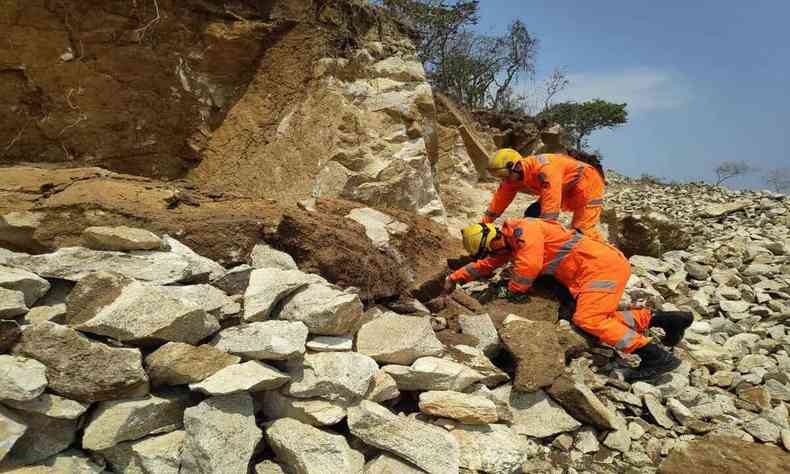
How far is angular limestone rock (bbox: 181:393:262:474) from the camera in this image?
80.8 inches

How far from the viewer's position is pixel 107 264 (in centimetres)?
255

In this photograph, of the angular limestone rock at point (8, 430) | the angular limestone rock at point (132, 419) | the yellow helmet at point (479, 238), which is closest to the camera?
the angular limestone rock at point (8, 430)

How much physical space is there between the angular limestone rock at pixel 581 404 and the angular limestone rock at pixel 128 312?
2.18m

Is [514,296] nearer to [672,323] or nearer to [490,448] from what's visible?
[672,323]

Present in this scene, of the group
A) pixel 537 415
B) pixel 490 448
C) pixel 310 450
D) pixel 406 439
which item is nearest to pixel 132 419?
pixel 310 450

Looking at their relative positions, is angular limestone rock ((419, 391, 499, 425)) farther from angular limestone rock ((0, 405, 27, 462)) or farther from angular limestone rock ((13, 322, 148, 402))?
angular limestone rock ((0, 405, 27, 462))

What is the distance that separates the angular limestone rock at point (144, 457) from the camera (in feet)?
6.77

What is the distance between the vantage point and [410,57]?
538 centimetres

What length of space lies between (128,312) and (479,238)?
3.15m

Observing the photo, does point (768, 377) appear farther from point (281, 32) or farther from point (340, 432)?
point (281, 32)

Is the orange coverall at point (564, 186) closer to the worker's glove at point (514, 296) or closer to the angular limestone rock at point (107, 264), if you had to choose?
the worker's glove at point (514, 296)

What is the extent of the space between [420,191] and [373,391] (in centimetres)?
284

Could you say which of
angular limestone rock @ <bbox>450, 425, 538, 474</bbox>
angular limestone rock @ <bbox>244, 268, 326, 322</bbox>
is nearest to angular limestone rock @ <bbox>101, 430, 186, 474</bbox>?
angular limestone rock @ <bbox>244, 268, 326, 322</bbox>

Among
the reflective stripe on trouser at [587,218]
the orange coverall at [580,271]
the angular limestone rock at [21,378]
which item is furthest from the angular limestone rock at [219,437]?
the reflective stripe on trouser at [587,218]
